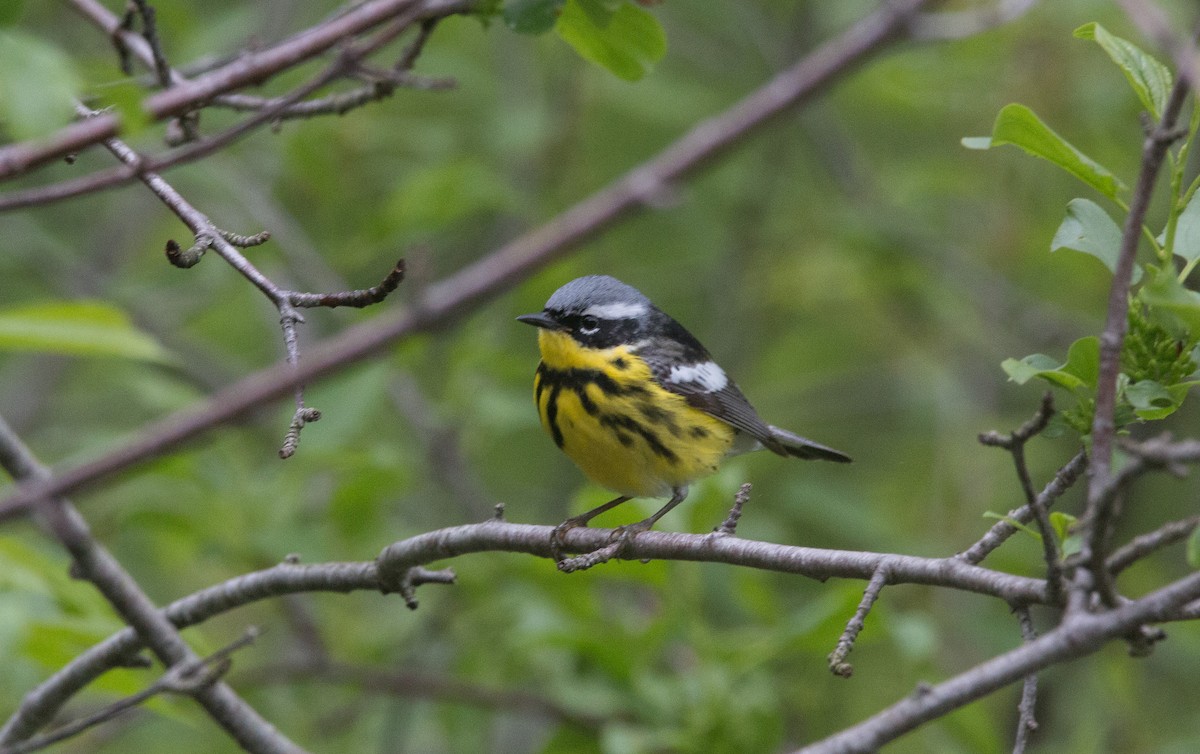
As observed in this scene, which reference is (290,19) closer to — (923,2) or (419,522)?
→ (419,522)

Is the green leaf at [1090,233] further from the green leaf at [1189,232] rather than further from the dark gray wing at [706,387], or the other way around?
the dark gray wing at [706,387]

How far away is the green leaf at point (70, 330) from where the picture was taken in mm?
2068

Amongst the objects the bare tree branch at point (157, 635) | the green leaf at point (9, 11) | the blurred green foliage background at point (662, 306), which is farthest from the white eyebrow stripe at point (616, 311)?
the green leaf at point (9, 11)

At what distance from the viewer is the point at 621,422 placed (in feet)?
13.3

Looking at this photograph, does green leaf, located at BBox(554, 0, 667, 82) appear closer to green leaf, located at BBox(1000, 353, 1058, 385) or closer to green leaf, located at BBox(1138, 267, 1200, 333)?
green leaf, located at BBox(1000, 353, 1058, 385)

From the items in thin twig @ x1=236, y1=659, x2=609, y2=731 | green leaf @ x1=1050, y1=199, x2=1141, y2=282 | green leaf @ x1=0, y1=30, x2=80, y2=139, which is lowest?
Result: thin twig @ x1=236, y1=659, x2=609, y2=731

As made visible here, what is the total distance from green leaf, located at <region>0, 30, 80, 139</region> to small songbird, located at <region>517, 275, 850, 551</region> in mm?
2432

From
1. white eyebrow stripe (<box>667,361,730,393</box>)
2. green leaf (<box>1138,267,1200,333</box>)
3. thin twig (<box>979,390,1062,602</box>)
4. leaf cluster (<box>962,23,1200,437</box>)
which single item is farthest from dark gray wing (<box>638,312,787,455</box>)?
thin twig (<box>979,390,1062,602</box>)

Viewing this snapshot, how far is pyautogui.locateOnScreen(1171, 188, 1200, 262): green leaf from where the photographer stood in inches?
85.2

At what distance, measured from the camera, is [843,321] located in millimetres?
7172

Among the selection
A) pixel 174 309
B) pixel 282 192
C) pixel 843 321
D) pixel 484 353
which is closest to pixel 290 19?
pixel 282 192

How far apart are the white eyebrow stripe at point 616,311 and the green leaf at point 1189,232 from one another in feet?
7.59

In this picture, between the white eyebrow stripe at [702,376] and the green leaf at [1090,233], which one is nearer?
the green leaf at [1090,233]

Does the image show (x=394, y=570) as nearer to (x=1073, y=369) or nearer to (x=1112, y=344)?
(x=1073, y=369)
